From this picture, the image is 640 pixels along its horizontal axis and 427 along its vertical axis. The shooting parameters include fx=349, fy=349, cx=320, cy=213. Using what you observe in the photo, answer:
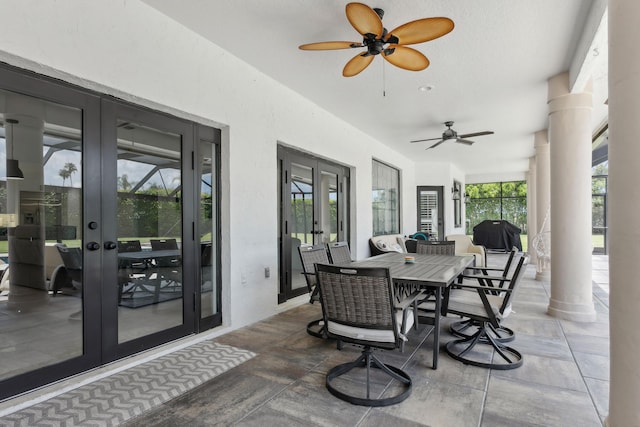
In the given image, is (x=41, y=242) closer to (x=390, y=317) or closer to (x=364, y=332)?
(x=364, y=332)

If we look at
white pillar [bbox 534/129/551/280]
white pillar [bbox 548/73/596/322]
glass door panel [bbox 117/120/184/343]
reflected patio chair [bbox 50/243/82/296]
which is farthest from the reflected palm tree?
white pillar [bbox 534/129/551/280]

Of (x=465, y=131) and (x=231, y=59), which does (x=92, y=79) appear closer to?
(x=231, y=59)

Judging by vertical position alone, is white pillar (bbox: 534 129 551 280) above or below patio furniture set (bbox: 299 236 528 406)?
above

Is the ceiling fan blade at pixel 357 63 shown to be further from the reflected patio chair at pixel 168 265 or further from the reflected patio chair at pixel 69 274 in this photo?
the reflected patio chair at pixel 69 274

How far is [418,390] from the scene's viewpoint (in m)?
2.34

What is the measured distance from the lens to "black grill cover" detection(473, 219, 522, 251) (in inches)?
455

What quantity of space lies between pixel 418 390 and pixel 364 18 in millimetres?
2554

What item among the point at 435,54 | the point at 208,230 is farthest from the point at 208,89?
the point at 435,54

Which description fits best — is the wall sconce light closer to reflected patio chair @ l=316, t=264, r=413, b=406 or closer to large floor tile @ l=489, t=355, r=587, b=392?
reflected patio chair @ l=316, t=264, r=413, b=406

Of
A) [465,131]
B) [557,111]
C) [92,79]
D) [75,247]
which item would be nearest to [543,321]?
[557,111]

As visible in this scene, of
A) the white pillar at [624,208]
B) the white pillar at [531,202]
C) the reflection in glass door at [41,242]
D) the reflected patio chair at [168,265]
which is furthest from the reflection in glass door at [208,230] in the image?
the white pillar at [531,202]

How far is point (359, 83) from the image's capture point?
4453mm

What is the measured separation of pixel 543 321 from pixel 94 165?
469cm

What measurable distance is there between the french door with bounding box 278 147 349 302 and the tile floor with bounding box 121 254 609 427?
1.45 meters
